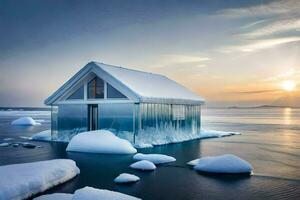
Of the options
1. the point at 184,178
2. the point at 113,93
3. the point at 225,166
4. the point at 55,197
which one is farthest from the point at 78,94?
the point at 55,197

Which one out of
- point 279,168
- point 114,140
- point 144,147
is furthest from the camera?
point 144,147

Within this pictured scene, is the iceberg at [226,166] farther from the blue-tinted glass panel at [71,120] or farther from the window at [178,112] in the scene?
the blue-tinted glass panel at [71,120]

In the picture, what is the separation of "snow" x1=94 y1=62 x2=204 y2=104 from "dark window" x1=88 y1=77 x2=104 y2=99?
1.09 meters

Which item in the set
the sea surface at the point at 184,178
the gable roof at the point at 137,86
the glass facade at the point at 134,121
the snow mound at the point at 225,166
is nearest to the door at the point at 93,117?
Answer: the glass facade at the point at 134,121

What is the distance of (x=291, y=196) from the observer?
10.8 metres

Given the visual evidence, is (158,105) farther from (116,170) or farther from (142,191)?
(142,191)

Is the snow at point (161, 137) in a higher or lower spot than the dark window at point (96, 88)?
lower

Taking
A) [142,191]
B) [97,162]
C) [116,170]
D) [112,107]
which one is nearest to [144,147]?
[112,107]

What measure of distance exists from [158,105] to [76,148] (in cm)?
651

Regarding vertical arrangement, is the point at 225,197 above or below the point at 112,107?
below

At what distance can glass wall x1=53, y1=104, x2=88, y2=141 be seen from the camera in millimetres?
25167

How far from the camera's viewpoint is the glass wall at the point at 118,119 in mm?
22672

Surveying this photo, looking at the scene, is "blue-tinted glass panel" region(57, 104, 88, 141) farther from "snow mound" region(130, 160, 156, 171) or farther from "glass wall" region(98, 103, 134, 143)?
"snow mound" region(130, 160, 156, 171)

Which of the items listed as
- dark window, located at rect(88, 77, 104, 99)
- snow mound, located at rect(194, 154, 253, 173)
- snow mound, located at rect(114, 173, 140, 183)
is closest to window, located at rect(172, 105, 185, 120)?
dark window, located at rect(88, 77, 104, 99)
